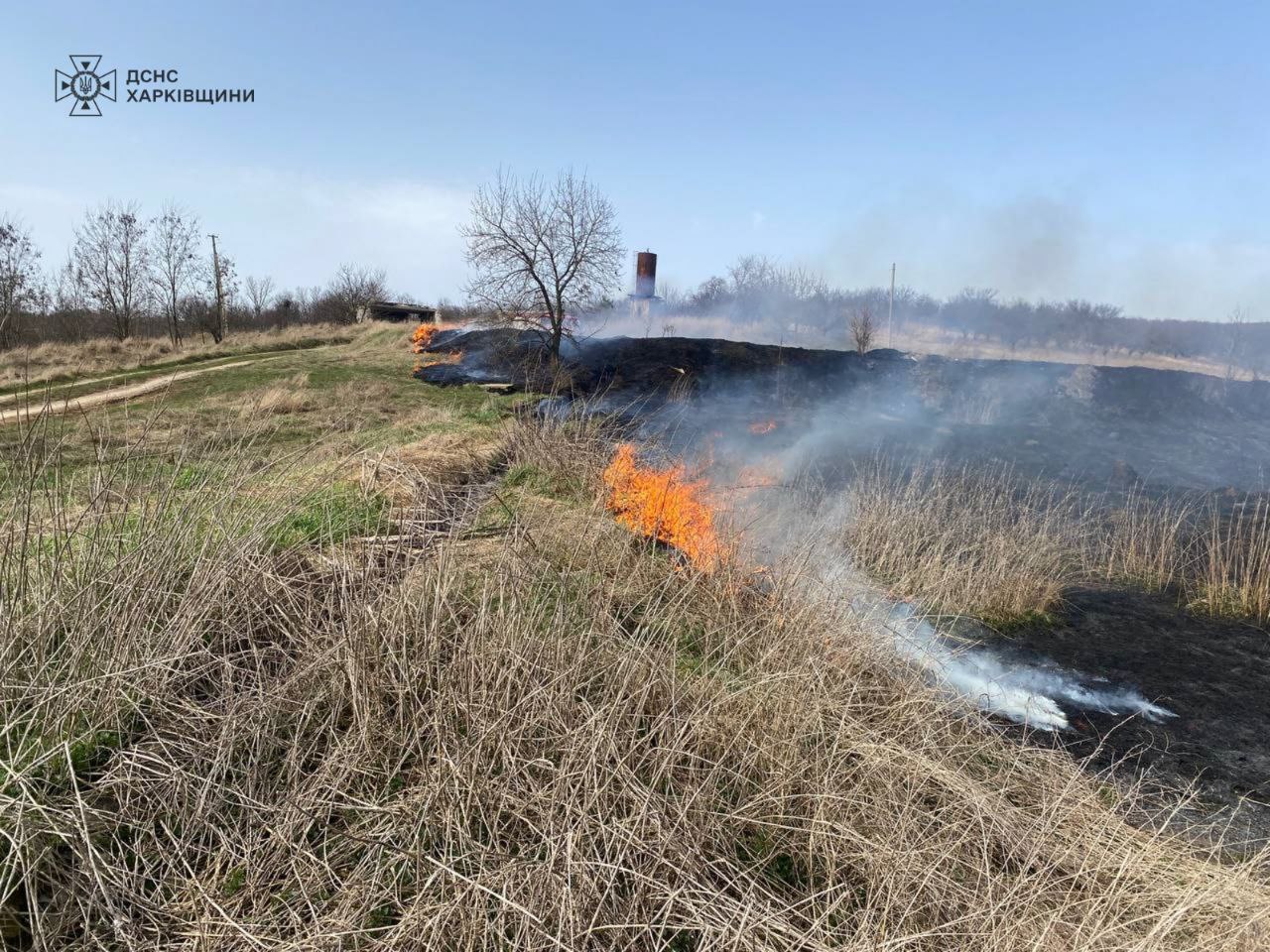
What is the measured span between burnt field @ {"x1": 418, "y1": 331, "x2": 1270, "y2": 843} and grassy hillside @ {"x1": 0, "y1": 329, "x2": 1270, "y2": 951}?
1.95 meters

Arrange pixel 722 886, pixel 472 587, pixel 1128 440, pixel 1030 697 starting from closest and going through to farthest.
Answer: pixel 722 886 → pixel 472 587 → pixel 1030 697 → pixel 1128 440

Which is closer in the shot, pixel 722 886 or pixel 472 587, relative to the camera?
pixel 722 886

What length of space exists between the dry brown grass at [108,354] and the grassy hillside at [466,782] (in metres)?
14.0

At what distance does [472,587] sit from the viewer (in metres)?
4.23

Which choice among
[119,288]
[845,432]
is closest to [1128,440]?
[845,432]

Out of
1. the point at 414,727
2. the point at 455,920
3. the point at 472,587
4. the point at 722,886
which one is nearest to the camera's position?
the point at 455,920

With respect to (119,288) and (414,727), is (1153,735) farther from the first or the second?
(119,288)

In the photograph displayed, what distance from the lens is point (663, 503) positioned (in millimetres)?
6215

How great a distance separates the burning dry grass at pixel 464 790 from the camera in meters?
2.24

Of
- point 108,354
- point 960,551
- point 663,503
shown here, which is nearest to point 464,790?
point 663,503

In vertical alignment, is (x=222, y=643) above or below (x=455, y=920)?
above

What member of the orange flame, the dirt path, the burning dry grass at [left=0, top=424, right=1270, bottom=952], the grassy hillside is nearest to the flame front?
the grassy hillside

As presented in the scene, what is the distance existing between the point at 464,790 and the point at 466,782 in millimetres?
43

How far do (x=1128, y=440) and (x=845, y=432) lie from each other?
9.43 metres
